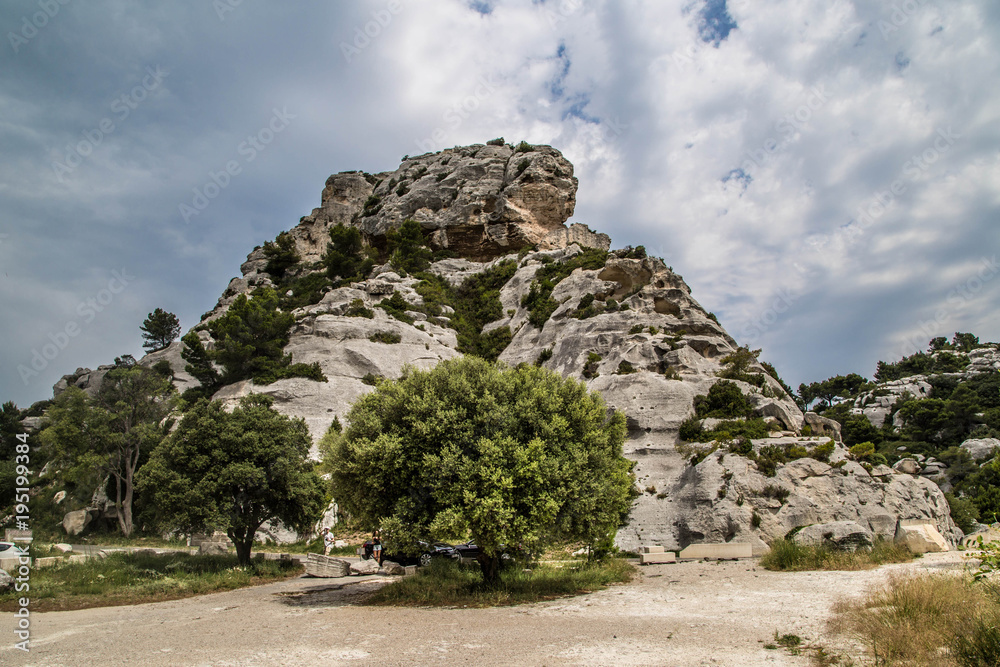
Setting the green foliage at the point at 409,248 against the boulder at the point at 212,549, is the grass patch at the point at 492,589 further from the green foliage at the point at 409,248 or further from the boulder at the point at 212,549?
the green foliage at the point at 409,248

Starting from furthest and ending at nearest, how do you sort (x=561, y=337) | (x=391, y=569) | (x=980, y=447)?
(x=980, y=447) → (x=561, y=337) → (x=391, y=569)

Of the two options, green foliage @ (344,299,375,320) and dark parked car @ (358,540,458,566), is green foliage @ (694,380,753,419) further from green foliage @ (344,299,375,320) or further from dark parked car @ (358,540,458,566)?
green foliage @ (344,299,375,320)

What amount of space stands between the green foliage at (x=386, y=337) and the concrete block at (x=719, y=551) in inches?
1181

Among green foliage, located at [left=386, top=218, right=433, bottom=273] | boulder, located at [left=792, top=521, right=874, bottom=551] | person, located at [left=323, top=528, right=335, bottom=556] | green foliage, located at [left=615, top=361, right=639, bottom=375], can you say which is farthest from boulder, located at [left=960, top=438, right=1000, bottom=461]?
green foliage, located at [left=386, top=218, right=433, bottom=273]

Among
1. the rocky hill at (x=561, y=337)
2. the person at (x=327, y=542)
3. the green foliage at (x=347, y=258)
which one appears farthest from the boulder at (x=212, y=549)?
the green foliage at (x=347, y=258)

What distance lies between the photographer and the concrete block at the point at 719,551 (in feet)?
57.0

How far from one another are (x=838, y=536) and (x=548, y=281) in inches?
1512

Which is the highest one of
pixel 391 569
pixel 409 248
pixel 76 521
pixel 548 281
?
pixel 409 248

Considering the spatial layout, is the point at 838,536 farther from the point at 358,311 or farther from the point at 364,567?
the point at 358,311

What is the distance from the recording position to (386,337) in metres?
43.4

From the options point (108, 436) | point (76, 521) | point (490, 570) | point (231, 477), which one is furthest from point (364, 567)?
point (76, 521)

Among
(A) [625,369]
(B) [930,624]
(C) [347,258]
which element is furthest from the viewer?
(C) [347,258]

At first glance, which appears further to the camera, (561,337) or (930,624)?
(561,337)

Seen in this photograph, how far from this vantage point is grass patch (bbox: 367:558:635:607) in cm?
1213
